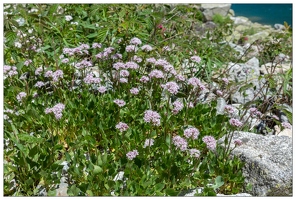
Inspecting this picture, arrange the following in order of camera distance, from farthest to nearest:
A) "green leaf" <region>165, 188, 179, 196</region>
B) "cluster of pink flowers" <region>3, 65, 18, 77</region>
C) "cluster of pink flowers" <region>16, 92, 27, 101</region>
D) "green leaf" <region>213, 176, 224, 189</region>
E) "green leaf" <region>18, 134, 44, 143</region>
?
"cluster of pink flowers" <region>3, 65, 18, 77</region> → "cluster of pink flowers" <region>16, 92, 27, 101</region> → "green leaf" <region>18, 134, 44, 143</region> → "green leaf" <region>213, 176, 224, 189</region> → "green leaf" <region>165, 188, 179, 196</region>

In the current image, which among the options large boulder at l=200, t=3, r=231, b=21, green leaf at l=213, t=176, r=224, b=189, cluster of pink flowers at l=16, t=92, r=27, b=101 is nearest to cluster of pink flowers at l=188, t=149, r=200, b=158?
green leaf at l=213, t=176, r=224, b=189

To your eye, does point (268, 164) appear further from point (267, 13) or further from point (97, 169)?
point (267, 13)

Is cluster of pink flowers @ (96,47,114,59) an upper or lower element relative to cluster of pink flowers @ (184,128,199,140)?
upper

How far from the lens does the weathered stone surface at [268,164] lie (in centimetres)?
317

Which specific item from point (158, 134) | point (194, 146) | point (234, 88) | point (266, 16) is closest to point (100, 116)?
point (158, 134)

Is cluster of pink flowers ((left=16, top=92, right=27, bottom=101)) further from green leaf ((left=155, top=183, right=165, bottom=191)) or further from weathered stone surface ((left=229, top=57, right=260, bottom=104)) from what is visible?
weathered stone surface ((left=229, top=57, right=260, bottom=104))

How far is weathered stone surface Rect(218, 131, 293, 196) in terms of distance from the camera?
3.17 metres

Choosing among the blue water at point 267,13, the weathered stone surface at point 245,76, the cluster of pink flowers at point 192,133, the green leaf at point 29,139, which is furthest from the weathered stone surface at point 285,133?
the blue water at point 267,13

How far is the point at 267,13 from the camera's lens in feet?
71.9

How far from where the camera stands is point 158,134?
392 centimetres

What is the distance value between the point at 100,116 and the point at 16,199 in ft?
3.88

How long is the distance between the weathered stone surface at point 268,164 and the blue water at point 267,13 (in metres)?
17.7

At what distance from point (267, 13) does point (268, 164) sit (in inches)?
799

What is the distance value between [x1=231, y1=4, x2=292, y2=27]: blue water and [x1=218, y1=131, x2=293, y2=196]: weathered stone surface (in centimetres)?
1774
